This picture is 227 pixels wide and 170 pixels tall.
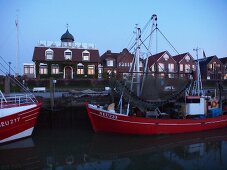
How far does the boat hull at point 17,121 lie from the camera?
544 inches

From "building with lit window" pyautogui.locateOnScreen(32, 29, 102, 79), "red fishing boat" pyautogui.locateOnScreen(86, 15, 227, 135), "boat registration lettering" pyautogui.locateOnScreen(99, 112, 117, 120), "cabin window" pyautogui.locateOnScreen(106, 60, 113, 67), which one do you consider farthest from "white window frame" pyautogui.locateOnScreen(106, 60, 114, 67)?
"boat registration lettering" pyautogui.locateOnScreen(99, 112, 117, 120)

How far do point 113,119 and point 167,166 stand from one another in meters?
4.89

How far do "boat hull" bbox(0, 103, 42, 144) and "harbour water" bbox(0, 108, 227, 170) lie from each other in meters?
0.47

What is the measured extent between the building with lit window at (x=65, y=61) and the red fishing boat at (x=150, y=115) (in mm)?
23818

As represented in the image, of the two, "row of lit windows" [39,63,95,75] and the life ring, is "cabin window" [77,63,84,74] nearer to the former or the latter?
"row of lit windows" [39,63,95,75]

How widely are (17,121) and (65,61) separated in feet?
86.8

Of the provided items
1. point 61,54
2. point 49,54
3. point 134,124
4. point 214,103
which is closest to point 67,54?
point 61,54

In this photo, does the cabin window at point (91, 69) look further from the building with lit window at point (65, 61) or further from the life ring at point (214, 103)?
the life ring at point (214, 103)

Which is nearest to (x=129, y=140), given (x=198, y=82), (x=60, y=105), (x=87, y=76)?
(x=60, y=105)

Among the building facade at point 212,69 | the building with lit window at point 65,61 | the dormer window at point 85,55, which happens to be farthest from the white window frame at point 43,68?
the building facade at point 212,69

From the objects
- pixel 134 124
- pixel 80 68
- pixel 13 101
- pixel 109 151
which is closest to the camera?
pixel 109 151

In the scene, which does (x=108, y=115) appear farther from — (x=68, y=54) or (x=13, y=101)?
(x=68, y=54)

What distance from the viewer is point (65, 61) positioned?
40000mm

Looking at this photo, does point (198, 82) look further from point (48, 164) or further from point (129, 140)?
point (48, 164)
